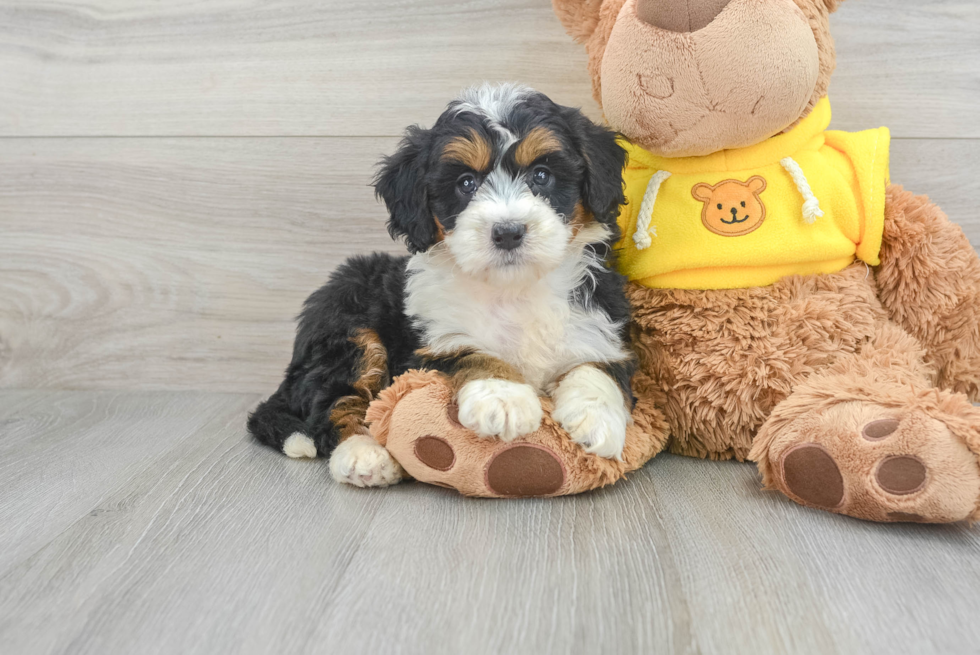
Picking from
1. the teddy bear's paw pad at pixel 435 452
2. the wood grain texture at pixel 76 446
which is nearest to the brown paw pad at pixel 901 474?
the teddy bear's paw pad at pixel 435 452

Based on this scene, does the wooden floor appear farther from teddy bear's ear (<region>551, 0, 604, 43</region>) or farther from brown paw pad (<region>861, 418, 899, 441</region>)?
teddy bear's ear (<region>551, 0, 604, 43</region>)

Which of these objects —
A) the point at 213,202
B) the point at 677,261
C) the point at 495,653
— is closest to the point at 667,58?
the point at 677,261

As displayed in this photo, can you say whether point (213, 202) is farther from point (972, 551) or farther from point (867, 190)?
point (972, 551)

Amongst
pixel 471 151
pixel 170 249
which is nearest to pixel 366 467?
pixel 471 151

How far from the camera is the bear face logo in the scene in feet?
5.57

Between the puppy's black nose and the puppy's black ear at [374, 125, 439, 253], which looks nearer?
the puppy's black nose

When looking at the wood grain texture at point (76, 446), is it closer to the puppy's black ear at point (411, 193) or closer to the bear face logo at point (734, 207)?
the puppy's black ear at point (411, 193)

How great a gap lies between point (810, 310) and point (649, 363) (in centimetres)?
38

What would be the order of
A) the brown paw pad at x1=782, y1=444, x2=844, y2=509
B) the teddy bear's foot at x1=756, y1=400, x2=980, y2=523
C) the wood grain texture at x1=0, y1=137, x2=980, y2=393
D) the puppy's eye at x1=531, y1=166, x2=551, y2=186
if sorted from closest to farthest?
1. the teddy bear's foot at x1=756, y1=400, x2=980, y2=523
2. the brown paw pad at x1=782, y1=444, x2=844, y2=509
3. the puppy's eye at x1=531, y1=166, x2=551, y2=186
4. the wood grain texture at x1=0, y1=137, x2=980, y2=393

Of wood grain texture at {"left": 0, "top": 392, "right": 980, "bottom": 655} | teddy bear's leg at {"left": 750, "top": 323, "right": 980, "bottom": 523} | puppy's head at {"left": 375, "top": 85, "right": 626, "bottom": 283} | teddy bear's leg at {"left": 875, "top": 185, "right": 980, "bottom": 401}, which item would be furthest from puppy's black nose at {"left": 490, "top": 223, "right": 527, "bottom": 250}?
teddy bear's leg at {"left": 875, "top": 185, "right": 980, "bottom": 401}

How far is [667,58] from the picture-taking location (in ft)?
5.18

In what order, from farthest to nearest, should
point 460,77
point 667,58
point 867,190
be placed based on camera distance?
point 460,77 → point 867,190 → point 667,58

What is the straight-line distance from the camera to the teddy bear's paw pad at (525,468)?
1.53 m

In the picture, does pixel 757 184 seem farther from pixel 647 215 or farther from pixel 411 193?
pixel 411 193
